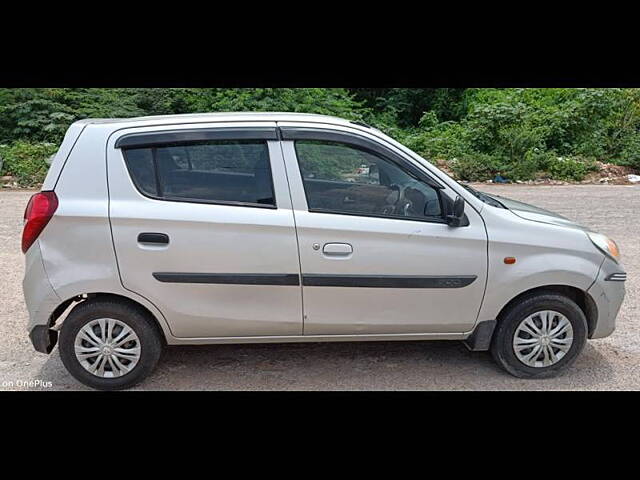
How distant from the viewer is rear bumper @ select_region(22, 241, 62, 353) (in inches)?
136

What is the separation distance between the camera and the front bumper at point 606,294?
12.3ft

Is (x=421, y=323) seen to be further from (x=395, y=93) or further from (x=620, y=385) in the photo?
(x=395, y=93)

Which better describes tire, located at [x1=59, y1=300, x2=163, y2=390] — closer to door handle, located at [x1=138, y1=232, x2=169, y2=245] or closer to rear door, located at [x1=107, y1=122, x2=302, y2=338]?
rear door, located at [x1=107, y1=122, x2=302, y2=338]

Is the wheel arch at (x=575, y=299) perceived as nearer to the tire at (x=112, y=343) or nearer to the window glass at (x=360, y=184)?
the window glass at (x=360, y=184)

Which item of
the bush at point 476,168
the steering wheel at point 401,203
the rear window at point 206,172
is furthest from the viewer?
the bush at point 476,168

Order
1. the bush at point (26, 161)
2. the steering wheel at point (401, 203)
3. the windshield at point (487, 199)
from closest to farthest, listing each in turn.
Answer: the steering wheel at point (401, 203) < the windshield at point (487, 199) < the bush at point (26, 161)

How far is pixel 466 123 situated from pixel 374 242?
42.9 feet

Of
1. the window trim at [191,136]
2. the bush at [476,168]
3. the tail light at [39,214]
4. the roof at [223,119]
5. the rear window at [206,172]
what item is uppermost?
the roof at [223,119]

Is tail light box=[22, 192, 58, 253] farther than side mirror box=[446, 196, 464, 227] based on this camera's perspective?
No

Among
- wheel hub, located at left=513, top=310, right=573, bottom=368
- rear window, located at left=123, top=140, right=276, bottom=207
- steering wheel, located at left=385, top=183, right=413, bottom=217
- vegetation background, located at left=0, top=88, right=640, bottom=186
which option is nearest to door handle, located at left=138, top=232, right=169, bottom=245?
rear window, located at left=123, top=140, right=276, bottom=207

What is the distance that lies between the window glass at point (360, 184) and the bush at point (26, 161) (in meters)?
10.00

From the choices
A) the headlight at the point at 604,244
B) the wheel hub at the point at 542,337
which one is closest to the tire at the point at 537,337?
the wheel hub at the point at 542,337

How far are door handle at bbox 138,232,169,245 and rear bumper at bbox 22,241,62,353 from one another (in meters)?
0.69

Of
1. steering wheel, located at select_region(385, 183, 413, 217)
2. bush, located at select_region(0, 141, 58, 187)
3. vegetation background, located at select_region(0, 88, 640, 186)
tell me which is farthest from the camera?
vegetation background, located at select_region(0, 88, 640, 186)
